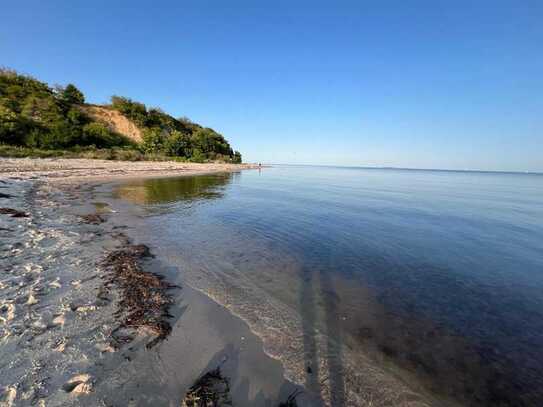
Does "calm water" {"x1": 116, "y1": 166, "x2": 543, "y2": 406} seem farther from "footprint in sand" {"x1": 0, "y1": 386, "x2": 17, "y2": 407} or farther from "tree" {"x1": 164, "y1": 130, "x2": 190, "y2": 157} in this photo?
"tree" {"x1": 164, "y1": 130, "x2": 190, "y2": 157}

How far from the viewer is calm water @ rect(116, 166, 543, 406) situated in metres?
3.17

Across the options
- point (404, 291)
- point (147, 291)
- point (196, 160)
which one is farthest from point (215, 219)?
point (196, 160)

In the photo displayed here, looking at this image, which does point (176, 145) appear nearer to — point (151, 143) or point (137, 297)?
point (151, 143)

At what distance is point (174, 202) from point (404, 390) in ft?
46.9

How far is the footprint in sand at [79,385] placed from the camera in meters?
2.39

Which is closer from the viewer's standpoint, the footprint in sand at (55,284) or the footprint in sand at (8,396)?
the footprint in sand at (8,396)

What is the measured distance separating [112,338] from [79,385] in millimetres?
784

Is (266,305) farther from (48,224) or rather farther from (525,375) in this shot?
(48,224)

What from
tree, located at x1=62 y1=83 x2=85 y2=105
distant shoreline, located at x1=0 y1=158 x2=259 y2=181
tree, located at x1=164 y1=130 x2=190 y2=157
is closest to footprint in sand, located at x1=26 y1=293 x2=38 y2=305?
distant shoreline, located at x1=0 y1=158 x2=259 y2=181

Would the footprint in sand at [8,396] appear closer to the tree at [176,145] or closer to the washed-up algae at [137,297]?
the washed-up algae at [137,297]

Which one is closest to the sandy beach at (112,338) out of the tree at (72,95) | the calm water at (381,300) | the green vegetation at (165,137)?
the calm water at (381,300)

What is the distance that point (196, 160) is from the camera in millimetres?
70875

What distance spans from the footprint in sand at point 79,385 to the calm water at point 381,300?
6.86 ft

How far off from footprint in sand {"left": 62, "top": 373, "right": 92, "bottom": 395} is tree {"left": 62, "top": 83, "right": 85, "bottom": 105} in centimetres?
8857
